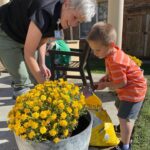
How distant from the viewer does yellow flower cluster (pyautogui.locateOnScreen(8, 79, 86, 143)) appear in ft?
6.48

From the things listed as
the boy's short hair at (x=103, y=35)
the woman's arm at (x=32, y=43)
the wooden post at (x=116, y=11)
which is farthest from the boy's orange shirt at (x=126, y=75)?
the wooden post at (x=116, y=11)

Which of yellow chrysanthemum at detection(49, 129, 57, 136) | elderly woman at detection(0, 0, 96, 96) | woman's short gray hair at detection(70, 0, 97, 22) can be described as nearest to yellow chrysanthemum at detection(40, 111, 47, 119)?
yellow chrysanthemum at detection(49, 129, 57, 136)

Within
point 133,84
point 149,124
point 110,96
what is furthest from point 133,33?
point 133,84

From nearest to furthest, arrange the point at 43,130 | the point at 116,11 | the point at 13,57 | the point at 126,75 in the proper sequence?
the point at 43,130 → the point at 126,75 → the point at 13,57 → the point at 116,11

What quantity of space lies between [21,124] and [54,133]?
0.24 m

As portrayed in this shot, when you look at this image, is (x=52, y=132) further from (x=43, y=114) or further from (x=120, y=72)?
(x=120, y=72)

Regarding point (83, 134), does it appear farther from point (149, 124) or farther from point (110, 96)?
point (110, 96)

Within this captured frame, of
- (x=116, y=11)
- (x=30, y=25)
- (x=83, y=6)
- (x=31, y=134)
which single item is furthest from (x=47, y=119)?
(x=116, y=11)

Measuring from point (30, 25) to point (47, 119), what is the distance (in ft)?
2.41

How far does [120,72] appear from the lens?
7.79 feet

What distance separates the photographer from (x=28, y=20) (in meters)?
2.42

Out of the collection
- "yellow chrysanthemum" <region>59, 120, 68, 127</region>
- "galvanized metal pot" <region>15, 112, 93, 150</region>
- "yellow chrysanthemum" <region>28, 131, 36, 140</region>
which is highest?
"yellow chrysanthemum" <region>59, 120, 68, 127</region>

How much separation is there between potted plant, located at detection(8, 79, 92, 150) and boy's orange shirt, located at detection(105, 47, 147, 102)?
40cm

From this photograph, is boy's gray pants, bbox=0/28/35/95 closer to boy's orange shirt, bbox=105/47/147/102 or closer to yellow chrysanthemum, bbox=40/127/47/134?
boy's orange shirt, bbox=105/47/147/102
